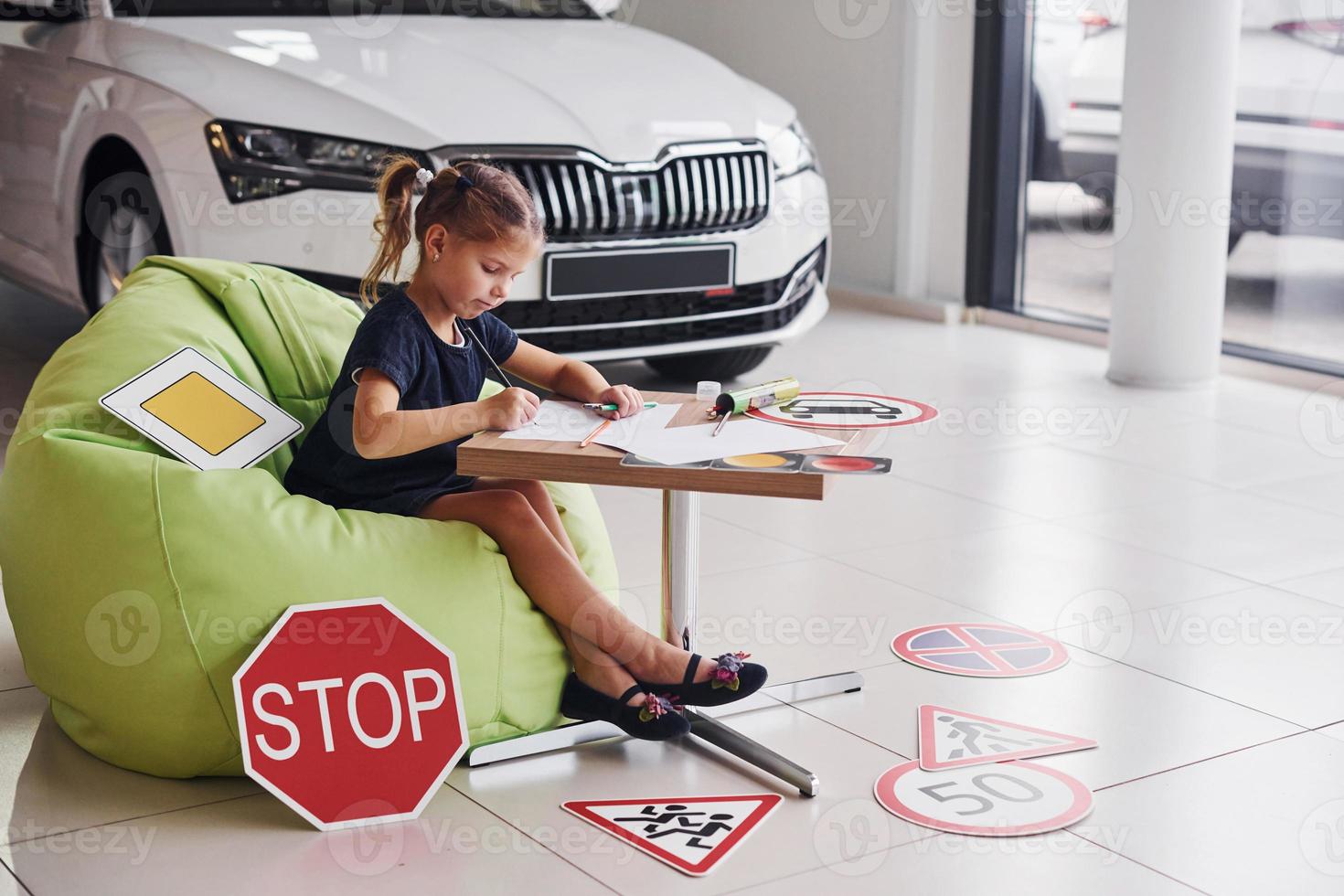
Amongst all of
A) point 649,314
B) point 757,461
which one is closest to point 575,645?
point 757,461

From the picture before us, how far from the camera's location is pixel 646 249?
13.8ft

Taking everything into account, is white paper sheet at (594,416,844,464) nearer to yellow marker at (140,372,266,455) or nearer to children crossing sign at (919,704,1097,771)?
children crossing sign at (919,704,1097,771)

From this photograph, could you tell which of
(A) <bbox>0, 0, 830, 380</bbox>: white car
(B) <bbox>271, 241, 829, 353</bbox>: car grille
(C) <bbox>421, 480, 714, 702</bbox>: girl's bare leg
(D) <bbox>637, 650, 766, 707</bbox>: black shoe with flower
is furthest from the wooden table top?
(B) <bbox>271, 241, 829, 353</bbox>: car grille

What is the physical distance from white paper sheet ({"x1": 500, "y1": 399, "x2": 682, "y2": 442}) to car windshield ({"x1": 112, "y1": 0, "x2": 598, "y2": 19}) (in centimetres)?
244

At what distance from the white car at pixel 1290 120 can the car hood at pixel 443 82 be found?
1.76m

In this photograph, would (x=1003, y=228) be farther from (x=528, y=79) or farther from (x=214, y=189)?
(x=214, y=189)

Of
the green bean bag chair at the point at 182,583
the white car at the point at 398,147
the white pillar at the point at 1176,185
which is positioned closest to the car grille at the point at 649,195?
the white car at the point at 398,147

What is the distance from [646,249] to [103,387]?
200cm

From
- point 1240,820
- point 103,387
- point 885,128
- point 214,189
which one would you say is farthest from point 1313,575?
point 885,128

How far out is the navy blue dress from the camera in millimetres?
2293

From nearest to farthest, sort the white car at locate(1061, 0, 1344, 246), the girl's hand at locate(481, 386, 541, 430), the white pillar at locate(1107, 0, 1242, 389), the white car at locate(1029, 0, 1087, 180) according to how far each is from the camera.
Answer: the girl's hand at locate(481, 386, 541, 430) < the white pillar at locate(1107, 0, 1242, 389) < the white car at locate(1061, 0, 1344, 246) < the white car at locate(1029, 0, 1087, 180)

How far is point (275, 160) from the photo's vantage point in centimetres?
386

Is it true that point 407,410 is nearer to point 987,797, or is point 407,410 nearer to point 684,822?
point 684,822

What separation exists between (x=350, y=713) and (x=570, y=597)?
14.3 inches
